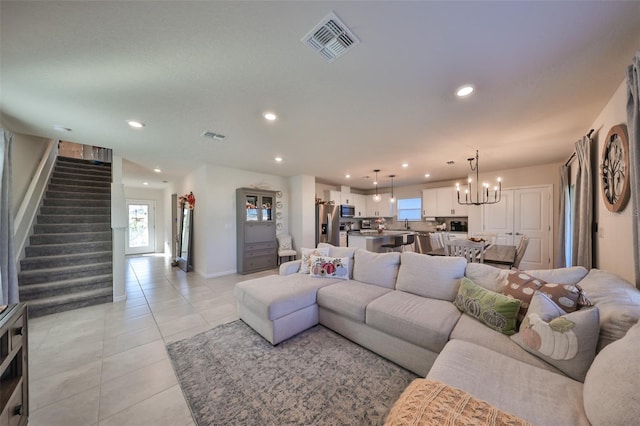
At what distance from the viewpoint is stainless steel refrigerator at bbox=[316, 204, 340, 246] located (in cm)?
660

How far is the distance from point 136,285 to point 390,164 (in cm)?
581

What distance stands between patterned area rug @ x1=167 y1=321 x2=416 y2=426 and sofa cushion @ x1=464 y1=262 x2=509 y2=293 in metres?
1.07

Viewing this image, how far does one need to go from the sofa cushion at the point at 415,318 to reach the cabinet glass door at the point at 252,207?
12.7ft

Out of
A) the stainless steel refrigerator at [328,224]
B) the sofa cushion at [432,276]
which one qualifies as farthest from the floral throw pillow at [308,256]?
the stainless steel refrigerator at [328,224]

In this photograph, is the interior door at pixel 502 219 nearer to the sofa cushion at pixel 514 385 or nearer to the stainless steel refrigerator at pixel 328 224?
the stainless steel refrigerator at pixel 328 224

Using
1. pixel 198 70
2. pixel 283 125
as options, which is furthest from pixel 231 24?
pixel 283 125

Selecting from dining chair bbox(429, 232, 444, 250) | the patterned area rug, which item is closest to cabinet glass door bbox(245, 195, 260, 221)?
the patterned area rug

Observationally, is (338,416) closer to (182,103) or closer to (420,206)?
(182,103)

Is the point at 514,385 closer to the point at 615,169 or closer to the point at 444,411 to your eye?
the point at 444,411

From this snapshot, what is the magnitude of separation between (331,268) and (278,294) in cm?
89

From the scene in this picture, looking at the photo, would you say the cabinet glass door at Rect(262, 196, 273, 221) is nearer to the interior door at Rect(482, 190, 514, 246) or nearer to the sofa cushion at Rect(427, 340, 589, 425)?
the sofa cushion at Rect(427, 340, 589, 425)

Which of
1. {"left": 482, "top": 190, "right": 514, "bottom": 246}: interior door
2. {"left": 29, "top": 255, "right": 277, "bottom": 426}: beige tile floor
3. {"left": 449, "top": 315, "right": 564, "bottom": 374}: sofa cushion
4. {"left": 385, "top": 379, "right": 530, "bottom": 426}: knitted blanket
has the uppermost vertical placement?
{"left": 482, "top": 190, "right": 514, "bottom": 246}: interior door

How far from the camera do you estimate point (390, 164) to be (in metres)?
4.74

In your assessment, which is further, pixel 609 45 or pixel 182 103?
pixel 182 103
